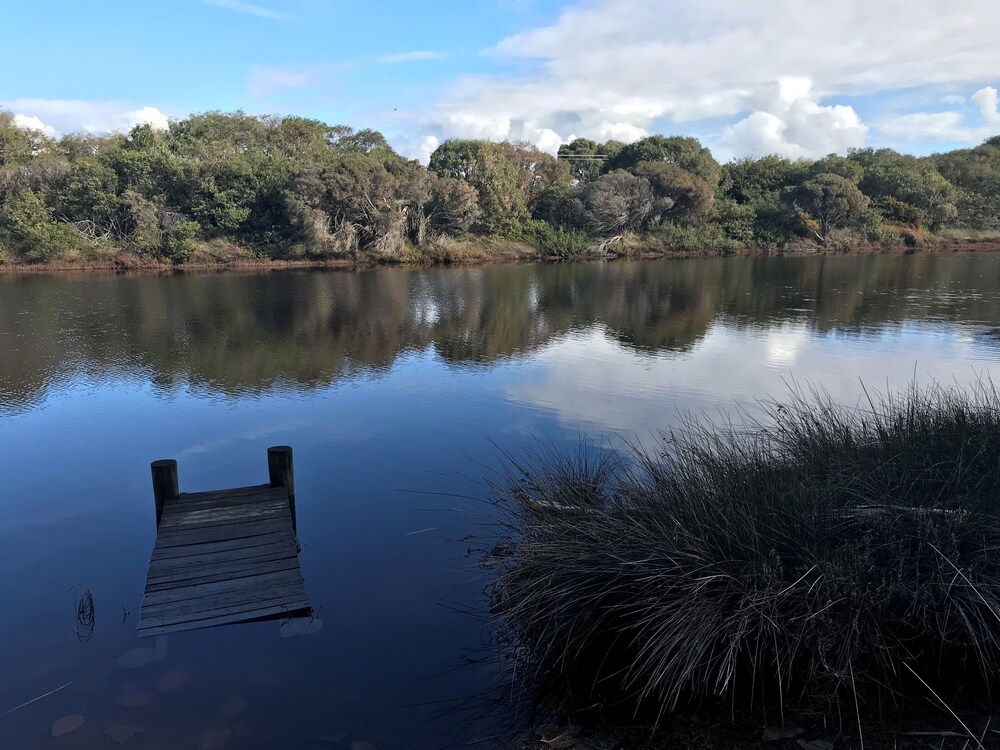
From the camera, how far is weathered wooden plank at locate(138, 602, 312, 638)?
5.13 m

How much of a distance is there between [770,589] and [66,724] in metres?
4.25

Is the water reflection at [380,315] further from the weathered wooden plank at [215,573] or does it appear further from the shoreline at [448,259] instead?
the weathered wooden plank at [215,573]

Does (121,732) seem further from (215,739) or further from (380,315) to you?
(380,315)

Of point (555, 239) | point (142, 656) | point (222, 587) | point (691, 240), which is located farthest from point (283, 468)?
point (691, 240)

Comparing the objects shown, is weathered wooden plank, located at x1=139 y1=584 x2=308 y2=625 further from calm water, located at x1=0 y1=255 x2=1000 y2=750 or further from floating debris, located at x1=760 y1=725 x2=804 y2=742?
floating debris, located at x1=760 y1=725 x2=804 y2=742

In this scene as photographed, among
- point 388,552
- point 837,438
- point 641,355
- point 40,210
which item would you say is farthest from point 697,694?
point 40,210

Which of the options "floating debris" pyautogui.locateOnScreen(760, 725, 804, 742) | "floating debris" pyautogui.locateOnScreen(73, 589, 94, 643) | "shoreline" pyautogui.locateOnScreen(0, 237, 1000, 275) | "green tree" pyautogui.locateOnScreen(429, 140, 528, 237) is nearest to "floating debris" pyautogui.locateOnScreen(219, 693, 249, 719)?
"floating debris" pyautogui.locateOnScreen(73, 589, 94, 643)

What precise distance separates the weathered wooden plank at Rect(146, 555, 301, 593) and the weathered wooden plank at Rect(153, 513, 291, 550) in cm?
40

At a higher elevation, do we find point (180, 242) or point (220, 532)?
point (180, 242)

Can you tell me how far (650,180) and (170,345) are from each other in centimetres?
4097

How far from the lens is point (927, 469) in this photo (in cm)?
451

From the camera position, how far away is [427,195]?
1683 inches

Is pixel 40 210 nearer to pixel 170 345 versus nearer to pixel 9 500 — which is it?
pixel 170 345

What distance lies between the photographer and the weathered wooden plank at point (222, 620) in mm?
5129
